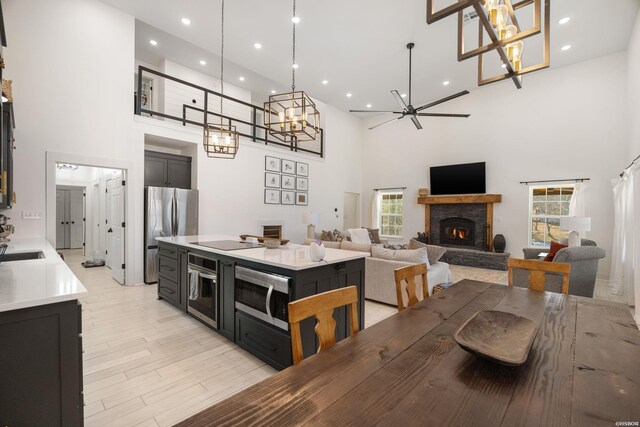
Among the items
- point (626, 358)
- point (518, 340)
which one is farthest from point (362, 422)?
point (626, 358)

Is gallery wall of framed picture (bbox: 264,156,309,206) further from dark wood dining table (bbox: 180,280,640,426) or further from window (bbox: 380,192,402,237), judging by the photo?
dark wood dining table (bbox: 180,280,640,426)

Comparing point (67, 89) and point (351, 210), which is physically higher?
point (67, 89)

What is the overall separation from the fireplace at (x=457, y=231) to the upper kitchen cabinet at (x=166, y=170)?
22.3ft

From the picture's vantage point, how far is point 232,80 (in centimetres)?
772

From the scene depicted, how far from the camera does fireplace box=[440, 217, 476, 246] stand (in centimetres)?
756

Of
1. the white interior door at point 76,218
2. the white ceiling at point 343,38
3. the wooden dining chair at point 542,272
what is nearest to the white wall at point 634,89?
the white ceiling at point 343,38

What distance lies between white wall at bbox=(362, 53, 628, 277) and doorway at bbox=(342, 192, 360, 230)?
1.67 m

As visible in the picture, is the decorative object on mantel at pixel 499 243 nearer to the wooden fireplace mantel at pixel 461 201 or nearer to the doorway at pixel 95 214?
the wooden fireplace mantel at pixel 461 201

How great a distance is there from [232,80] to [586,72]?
8.42 metres

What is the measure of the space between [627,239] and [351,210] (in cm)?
681

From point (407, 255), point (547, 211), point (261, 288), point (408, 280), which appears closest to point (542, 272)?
point (408, 280)

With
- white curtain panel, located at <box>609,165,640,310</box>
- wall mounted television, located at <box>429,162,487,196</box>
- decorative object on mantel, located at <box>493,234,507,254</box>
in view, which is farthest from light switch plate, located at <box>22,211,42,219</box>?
decorative object on mantel, located at <box>493,234,507,254</box>

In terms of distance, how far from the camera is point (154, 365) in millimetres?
2473

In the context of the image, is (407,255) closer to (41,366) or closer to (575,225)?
(575,225)
